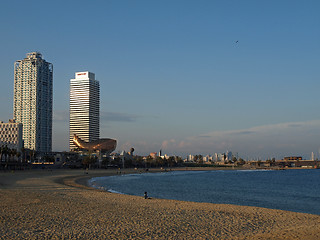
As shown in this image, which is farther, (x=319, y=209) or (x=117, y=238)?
(x=319, y=209)

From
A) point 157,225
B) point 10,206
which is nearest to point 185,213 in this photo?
point 157,225

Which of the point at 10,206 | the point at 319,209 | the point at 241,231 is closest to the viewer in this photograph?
the point at 241,231

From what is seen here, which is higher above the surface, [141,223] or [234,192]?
[141,223]

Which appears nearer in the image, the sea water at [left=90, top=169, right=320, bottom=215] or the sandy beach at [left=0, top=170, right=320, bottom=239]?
the sandy beach at [left=0, top=170, right=320, bottom=239]

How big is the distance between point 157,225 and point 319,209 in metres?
24.6

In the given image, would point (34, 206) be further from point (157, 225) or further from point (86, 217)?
point (157, 225)

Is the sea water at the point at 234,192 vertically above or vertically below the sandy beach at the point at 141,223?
below

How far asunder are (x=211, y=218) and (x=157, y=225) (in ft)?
17.3

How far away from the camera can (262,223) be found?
80.2ft

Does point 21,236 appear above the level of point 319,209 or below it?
above

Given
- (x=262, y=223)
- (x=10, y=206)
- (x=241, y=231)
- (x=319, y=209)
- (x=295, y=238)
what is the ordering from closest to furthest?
(x=295, y=238), (x=241, y=231), (x=262, y=223), (x=10, y=206), (x=319, y=209)

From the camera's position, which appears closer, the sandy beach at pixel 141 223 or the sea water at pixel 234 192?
the sandy beach at pixel 141 223

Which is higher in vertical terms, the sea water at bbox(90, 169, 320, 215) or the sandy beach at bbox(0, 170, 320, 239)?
the sandy beach at bbox(0, 170, 320, 239)

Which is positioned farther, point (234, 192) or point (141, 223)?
point (234, 192)
